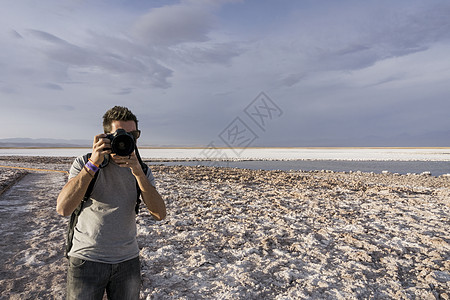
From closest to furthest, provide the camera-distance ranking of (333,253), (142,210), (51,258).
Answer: (51,258) < (333,253) < (142,210)

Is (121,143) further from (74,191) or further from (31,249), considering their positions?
(31,249)

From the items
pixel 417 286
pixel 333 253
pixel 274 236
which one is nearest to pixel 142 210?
pixel 274 236

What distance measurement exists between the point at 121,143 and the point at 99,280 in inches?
39.2

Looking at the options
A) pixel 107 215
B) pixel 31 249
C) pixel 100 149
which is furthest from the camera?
pixel 31 249

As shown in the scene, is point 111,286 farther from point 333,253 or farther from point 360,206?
point 360,206

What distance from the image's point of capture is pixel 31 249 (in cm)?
472

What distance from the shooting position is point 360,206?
8281 mm

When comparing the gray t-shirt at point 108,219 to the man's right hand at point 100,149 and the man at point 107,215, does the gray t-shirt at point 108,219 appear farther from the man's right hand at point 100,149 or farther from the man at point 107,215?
the man's right hand at point 100,149

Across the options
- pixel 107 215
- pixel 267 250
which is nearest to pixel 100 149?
pixel 107 215

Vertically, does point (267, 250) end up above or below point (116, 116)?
below

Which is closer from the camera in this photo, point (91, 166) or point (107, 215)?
point (91, 166)

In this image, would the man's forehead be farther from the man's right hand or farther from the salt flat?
the salt flat

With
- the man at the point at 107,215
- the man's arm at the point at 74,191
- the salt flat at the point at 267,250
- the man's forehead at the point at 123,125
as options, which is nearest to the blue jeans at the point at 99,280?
the man at the point at 107,215

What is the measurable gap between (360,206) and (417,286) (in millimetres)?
4767
